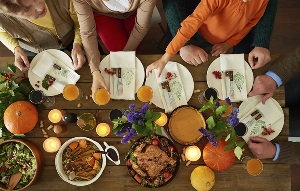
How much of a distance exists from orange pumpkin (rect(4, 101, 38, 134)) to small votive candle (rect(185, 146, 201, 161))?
782mm

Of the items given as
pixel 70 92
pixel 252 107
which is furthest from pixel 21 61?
pixel 252 107

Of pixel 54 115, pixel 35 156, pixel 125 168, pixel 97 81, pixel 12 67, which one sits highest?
pixel 12 67

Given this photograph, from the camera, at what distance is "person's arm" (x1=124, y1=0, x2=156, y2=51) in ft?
5.35

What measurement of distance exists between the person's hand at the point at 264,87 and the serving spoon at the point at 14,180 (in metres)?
1.23

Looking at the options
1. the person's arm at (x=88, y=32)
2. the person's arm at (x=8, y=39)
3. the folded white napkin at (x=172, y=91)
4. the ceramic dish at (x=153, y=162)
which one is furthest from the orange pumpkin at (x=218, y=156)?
the person's arm at (x=8, y=39)

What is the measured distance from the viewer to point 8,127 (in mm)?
1441

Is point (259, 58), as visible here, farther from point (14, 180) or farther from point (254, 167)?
point (14, 180)

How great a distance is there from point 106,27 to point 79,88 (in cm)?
55

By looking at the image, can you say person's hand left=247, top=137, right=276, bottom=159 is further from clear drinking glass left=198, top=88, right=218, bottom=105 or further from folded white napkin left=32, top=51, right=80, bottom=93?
folded white napkin left=32, top=51, right=80, bottom=93

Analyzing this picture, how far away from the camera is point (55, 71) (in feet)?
5.25

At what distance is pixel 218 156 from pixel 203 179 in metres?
0.13

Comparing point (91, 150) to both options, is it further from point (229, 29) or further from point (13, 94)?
point (229, 29)

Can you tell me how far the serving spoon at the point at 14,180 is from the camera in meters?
1.45

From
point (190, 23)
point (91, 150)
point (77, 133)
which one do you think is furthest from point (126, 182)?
point (190, 23)
